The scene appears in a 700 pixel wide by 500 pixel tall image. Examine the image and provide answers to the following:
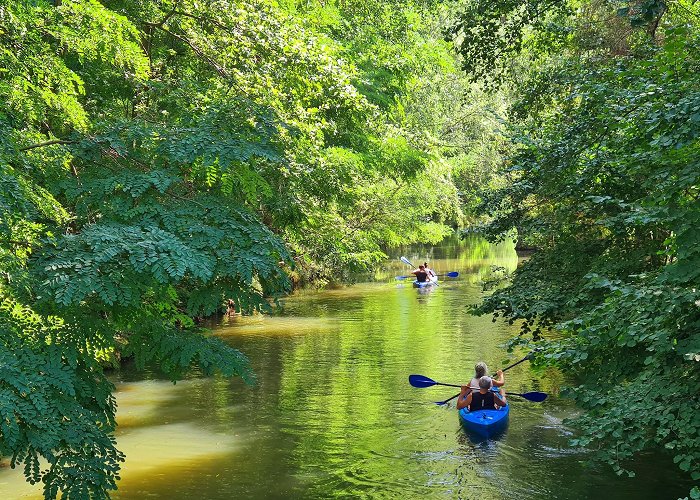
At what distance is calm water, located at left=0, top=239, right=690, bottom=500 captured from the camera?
966 centimetres

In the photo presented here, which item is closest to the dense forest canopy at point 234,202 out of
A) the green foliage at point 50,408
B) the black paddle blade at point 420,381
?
the green foliage at point 50,408

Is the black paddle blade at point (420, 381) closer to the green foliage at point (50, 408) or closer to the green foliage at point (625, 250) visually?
the green foliage at point (625, 250)

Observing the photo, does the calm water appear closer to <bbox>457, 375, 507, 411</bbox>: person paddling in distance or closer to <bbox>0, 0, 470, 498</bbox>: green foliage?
<bbox>457, 375, 507, 411</bbox>: person paddling in distance

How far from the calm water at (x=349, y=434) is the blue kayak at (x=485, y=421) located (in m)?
0.17

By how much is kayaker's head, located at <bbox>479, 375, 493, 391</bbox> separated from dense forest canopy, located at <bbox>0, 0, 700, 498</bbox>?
4.18 feet

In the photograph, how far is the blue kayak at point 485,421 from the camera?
462 inches

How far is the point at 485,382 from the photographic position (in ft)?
40.3

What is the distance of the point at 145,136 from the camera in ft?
20.3

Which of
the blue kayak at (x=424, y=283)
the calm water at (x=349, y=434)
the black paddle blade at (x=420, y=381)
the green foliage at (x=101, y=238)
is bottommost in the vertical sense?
the calm water at (x=349, y=434)

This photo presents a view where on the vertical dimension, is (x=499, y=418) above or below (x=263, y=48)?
below

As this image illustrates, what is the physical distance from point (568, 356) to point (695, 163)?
207cm

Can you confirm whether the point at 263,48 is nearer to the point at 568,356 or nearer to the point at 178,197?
the point at 178,197

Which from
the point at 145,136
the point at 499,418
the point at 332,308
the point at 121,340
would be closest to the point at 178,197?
the point at 145,136

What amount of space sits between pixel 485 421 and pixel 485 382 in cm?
72
